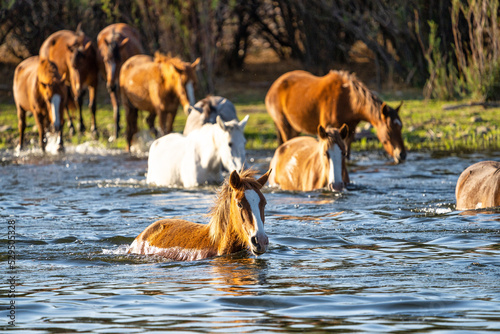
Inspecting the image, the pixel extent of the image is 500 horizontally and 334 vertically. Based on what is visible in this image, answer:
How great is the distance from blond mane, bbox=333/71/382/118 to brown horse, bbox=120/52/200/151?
3.12 meters

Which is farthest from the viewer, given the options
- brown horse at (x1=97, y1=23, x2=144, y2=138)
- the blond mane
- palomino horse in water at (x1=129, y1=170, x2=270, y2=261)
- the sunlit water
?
brown horse at (x1=97, y1=23, x2=144, y2=138)

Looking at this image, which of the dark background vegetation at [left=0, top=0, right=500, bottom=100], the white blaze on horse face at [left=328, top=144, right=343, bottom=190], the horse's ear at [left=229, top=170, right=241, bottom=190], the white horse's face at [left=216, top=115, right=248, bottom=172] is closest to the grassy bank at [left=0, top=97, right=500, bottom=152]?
the dark background vegetation at [left=0, top=0, right=500, bottom=100]

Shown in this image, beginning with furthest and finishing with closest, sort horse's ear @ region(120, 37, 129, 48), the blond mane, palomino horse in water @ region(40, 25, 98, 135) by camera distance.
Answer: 1. palomino horse in water @ region(40, 25, 98, 135)
2. horse's ear @ region(120, 37, 129, 48)
3. the blond mane

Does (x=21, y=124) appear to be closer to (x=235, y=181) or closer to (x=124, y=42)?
(x=124, y=42)

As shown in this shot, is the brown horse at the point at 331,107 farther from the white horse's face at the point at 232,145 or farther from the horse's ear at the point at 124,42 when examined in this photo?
the horse's ear at the point at 124,42

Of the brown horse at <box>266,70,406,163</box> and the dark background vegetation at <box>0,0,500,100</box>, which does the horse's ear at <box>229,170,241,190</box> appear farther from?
the dark background vegetation at <box>0,0,500,100</box>

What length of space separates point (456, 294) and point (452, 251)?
1.55m

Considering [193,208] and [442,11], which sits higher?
[442,11]

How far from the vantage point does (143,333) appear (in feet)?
15.0

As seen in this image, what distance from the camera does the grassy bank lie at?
50.7ft

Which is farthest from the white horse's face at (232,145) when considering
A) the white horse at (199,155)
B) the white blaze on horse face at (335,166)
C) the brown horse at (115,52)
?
the brown horse at (115,52)

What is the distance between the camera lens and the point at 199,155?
1108 centimetres

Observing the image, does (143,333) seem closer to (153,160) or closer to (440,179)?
(153,160)

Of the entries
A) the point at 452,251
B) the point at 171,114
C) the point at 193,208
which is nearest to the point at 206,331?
the point at 452,251
